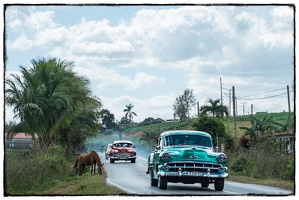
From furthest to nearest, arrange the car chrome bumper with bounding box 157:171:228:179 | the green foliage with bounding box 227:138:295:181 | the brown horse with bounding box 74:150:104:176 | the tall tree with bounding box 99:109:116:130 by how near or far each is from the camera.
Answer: the tall tree with bounding box 99:109:116:130, the brown horse with bounding box 74:150:104:176, the green foliage with bounding box 227:138:295:181, the car chrome bumper with bounding box 157:171:228:179

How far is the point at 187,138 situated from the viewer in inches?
803

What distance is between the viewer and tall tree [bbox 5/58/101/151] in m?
34.6

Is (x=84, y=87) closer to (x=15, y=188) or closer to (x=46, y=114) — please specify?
(x=46, y=114)

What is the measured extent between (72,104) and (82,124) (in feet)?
29.1

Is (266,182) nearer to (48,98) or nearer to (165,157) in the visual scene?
(165,157)

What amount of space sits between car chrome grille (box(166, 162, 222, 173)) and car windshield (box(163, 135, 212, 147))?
5.24 ft

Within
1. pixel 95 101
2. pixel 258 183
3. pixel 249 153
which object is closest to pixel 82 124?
pixel 95 101

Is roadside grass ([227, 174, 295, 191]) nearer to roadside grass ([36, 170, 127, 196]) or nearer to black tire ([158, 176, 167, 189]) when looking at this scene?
black tire ([158, 176, 167, 189])

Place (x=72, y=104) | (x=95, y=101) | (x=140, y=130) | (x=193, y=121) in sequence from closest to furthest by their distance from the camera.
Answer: (x=72, y=104), (x=95, y=101), (x=193, y=121), (x=140, y=130)

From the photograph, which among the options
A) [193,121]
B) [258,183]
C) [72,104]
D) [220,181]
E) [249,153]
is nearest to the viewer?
[220,181]

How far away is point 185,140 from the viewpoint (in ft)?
66.8

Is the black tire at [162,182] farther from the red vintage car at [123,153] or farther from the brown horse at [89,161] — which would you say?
the red vintage car at [123,153]

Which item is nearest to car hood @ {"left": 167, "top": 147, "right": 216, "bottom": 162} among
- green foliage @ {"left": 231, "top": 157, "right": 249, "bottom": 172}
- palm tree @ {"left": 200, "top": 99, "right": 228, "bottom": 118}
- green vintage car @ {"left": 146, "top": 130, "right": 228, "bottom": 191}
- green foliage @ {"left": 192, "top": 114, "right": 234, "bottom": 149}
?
green vintage car @ {"left": 146, "top": 130, "right": 228, "bottom": 191}

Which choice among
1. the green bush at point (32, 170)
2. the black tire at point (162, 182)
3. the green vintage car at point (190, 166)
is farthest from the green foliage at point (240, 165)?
the black tire at point (162, 182)
